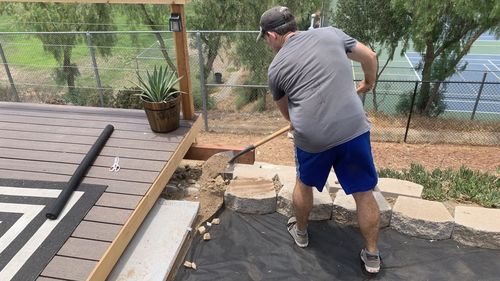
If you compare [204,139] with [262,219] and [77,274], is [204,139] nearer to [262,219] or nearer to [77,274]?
[262,219]

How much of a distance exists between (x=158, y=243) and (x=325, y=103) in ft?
4.61

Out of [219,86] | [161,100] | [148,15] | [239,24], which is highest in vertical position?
[161,100]

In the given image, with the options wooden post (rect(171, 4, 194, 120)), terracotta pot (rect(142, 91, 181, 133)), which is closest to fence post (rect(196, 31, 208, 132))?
wooden post (rect(171, 4, 194, 120))

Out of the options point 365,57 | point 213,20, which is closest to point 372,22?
point 213,20

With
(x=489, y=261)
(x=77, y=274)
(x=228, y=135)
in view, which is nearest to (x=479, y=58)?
(x=228, y=135)

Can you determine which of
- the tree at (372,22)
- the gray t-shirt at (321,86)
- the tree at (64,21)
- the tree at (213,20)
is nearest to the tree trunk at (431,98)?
the tree at (372,22)

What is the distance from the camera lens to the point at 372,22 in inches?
418

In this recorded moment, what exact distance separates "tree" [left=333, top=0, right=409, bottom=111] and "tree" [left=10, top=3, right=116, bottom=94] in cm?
650

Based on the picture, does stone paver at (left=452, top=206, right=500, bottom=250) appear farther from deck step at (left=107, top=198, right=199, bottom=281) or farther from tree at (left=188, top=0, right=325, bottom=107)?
tree at (left=188, top=0, right=325, bottom=107)

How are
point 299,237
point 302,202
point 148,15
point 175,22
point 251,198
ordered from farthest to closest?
1. point 148,15
2. point 175,22
3. point 251,198
4. point 299,237
5. point 302,202

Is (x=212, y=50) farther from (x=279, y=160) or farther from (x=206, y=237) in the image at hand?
(x=206, y=237)

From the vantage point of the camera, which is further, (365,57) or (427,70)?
(427,70)

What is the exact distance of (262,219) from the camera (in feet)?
9.22

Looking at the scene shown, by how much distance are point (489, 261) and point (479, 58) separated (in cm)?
2850
